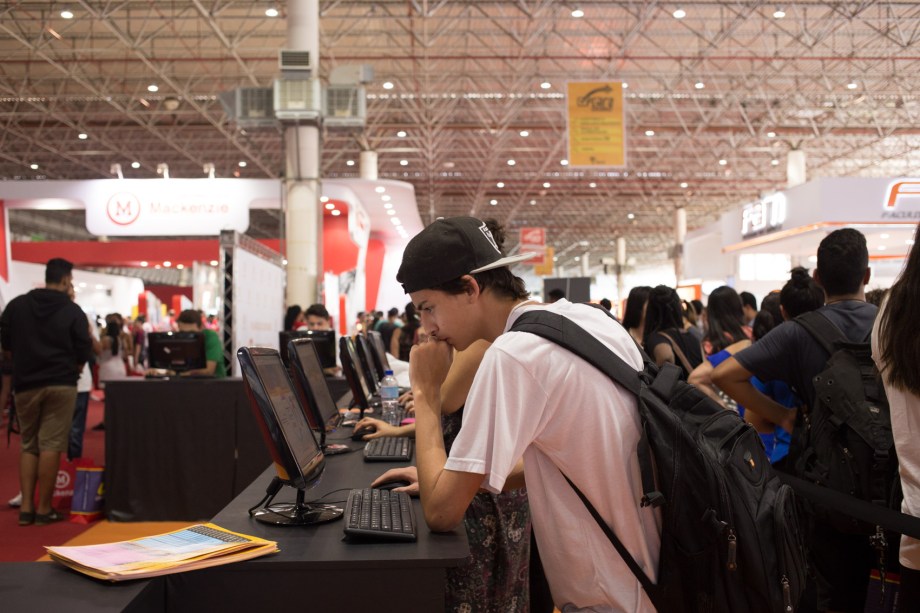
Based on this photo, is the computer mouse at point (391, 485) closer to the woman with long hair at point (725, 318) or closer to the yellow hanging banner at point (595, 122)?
the woman with long hair at point (725, 318)

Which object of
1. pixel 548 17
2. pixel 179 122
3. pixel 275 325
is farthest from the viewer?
pixel 179 122

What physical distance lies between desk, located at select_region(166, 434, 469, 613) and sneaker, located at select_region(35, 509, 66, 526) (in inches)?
171

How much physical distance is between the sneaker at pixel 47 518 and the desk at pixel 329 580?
14.2ft

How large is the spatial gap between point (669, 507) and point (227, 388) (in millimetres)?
4509

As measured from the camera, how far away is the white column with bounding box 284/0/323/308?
10195 millimetres

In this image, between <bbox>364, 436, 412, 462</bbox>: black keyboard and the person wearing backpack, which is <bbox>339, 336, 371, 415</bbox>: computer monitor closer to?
<bbox>364, 436, 412, 462</bbox>: black keyboard

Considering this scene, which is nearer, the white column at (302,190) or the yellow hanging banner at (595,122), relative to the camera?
the white column at (302,190)

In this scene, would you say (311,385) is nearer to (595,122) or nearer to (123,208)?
(595,122)

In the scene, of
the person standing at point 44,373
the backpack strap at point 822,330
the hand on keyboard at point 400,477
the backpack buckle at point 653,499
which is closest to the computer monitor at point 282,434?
the hand on keyboard at point 400,477

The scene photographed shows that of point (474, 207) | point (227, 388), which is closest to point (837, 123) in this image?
point (474, 207)

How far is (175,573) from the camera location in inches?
53.7

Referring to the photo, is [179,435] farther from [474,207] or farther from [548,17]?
[474,207]

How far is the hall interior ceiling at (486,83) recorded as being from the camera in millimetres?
14508

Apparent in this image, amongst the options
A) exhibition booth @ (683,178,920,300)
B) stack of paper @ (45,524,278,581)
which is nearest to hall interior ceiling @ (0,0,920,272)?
exhibition booth @ (683,178,920,300)
